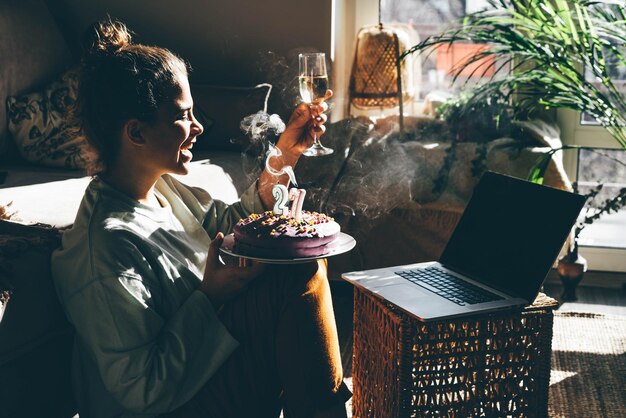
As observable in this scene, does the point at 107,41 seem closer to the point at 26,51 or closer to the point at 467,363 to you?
the point at 467,363

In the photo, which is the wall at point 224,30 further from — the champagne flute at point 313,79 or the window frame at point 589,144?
the champagne flute at point 313,79

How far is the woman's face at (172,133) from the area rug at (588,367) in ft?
4.15

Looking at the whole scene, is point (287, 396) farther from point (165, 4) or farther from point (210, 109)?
point (165, 4)

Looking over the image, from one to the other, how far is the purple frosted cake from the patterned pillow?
139cm

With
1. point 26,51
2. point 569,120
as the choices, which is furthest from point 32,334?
point 569,120

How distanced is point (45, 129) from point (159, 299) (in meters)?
1.61

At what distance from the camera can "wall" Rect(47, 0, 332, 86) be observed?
3.27 m

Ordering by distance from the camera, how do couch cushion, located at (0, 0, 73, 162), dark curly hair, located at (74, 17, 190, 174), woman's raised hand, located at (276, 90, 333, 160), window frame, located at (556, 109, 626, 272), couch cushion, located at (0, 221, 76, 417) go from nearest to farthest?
couch cushion, located at (0, 221, 76, 417) < dark curly hair, located at (74, 17, 190, 174) < woman's raised hand, located at (276, 90, 333, 160) < couch cushion, located at (0, 0, 73, 162) < window frame, located at (556, 109, 626, 272)

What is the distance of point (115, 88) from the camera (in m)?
1.51

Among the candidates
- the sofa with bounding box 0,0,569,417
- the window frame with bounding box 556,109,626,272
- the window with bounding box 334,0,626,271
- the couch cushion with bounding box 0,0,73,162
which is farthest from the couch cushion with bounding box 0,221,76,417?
the window frame with bounding box 556,109,626,272

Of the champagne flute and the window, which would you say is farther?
the window

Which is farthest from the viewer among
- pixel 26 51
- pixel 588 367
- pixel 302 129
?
pixel 26 51

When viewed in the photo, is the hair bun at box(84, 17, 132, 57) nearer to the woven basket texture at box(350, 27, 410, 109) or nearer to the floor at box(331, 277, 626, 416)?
the floor at box(331, 277, 626, 416)

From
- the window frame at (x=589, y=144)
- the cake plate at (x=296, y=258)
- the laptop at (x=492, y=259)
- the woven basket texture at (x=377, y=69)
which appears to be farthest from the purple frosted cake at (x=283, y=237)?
the window frame at (x=589, y=144)
